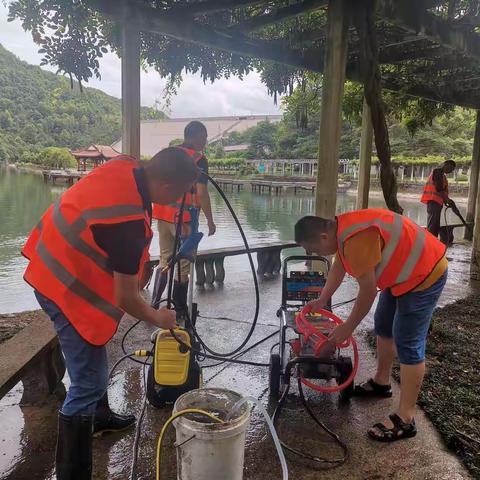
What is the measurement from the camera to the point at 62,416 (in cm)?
183

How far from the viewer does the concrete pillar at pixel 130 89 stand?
4.16m

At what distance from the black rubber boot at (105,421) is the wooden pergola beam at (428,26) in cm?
403

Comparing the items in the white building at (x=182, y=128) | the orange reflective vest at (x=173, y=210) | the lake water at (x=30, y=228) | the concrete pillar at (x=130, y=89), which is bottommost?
the lake water at (x=30, y=228)

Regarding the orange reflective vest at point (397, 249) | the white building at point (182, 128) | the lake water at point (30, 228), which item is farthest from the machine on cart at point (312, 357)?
the white building at point (182, 128)

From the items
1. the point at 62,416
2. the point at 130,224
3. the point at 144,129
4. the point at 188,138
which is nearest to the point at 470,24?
the point at 188,138

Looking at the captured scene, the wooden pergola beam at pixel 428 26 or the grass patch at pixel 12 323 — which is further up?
the wooden pergola beam at pixel 428 26

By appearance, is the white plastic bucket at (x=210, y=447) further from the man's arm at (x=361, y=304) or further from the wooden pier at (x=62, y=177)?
the wooden pier at (x=62, y=177)

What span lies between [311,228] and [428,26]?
3631 mm

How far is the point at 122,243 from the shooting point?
1.62 meters

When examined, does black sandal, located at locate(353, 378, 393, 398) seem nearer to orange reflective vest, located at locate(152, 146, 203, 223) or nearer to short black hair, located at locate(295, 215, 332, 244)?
short black hair, located at locate(295, 215, 332, 244)

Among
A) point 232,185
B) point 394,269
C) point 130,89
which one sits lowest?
point 232,185

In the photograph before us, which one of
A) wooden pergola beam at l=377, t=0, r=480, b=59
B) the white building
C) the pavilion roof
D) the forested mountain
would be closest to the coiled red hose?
wooden pergola beam at l=377, t=0, r=480, b=59

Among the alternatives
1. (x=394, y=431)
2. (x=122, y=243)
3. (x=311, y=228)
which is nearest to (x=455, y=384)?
(x=394, y=431)

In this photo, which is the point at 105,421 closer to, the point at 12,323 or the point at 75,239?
the point at 75,239
